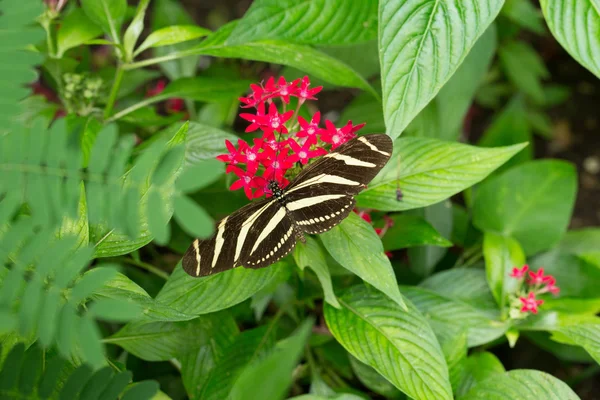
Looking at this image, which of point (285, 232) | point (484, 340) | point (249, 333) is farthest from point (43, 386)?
point (484, 340)

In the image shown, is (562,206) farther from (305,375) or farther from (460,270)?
(305,375)

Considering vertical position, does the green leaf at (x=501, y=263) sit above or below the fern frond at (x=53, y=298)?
below

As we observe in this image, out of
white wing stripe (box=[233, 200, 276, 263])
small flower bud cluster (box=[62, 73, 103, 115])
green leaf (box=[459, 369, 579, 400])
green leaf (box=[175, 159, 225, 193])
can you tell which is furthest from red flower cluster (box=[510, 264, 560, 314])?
small flower bud cluster (box=[62, 73, 103, 115])

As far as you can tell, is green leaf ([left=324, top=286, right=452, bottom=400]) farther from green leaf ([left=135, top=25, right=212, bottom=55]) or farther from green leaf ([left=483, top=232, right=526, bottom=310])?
green leaf ([left=135, top=25, right=212, bottom=55])

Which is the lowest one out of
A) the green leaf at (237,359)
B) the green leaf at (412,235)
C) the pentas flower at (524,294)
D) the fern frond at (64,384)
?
the green leaf at (237,359)

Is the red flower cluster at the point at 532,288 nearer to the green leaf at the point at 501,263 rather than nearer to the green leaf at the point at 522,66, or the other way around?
the green leaf at the point at 501,263

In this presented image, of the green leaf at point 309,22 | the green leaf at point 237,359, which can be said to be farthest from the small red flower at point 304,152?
the green leaf at point 237,359
